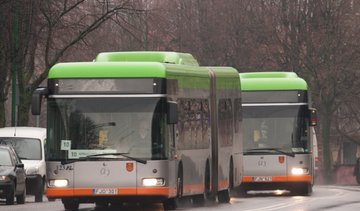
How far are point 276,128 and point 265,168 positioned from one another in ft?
3.52

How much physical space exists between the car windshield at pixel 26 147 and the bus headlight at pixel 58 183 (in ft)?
40.1

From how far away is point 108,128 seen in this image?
Result: 22547 mm

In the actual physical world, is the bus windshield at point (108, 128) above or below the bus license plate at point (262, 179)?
above

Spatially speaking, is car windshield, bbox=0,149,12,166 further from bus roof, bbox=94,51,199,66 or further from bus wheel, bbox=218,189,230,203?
bus roof, bbox=94,51,199,66

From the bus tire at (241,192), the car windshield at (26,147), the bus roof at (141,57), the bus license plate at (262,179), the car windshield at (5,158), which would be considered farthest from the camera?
Answer: the car windshield at (26,147)

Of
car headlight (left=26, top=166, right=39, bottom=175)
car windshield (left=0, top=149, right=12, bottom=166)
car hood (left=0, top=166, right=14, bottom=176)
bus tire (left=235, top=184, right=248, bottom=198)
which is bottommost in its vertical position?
bus tire (left=235, top=184, right=248, bottom=198)

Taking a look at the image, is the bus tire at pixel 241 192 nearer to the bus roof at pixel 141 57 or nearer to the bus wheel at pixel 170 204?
the bus roof at pixel 141 57

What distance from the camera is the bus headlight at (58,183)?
2256 cm

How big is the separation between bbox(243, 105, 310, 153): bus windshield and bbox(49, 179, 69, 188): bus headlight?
11156mm

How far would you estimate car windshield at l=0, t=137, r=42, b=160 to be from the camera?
3491cm

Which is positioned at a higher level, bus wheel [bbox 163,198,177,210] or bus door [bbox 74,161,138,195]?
bus door [bbox 74,161,138,195]

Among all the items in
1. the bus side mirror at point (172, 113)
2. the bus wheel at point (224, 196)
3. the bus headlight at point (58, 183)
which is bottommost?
the bus wheel at point (224, 196)

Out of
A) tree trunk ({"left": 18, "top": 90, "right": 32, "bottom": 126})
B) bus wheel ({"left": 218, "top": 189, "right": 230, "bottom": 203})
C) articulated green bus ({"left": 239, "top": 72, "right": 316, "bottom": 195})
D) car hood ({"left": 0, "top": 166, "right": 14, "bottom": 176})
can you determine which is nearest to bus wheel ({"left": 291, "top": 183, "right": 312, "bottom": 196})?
articulated green bus ({"left": 239, "top": 72, "right": 316, "bottom": 195})

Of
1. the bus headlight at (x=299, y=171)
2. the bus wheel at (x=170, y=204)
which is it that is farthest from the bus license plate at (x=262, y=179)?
the bus wheel at (x=170, y=204)
